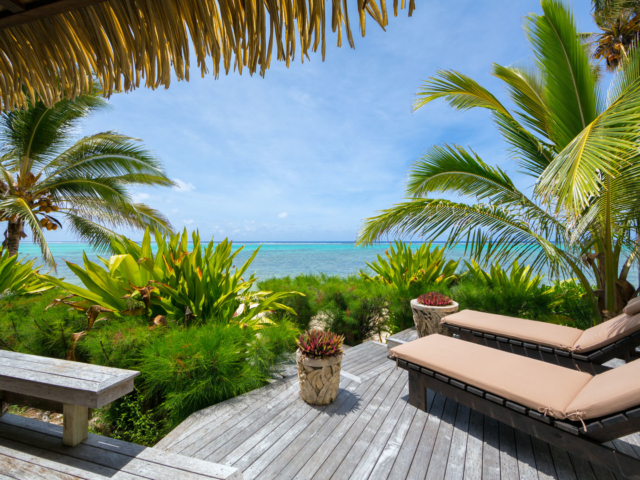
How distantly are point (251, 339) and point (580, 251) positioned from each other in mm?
4610

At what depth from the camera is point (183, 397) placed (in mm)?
2607

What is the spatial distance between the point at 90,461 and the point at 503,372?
8.77 ft

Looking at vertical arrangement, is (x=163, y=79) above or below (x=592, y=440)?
above

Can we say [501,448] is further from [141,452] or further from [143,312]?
[143,312]

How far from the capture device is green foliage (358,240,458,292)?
19.4 feet

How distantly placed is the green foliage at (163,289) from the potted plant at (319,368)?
1.16m

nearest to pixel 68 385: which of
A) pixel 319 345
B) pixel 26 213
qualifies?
pixel 319 345

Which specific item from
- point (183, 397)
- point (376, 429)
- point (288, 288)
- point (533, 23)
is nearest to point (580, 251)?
point (533, 23)

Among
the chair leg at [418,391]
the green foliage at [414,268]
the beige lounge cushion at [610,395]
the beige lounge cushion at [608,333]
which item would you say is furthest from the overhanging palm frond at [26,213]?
the beige lounge cushion at [608,333]

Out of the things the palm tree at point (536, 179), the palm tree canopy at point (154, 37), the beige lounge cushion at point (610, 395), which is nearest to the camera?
the palm tree canopy at point (154, 37)

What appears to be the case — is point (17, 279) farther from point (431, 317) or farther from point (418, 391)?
point (431, 317)

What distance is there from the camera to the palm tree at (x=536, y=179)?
3.91 metres

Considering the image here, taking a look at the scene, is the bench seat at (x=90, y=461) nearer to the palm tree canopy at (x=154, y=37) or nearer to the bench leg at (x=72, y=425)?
the bench leg at (x=72, y=425)

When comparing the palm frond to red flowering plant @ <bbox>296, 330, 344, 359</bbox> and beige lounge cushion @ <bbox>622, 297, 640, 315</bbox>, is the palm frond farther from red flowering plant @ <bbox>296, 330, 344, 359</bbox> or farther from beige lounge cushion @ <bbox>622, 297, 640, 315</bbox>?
red flowering plant @ <bbox>296, 330, 344, 359</bbox>
